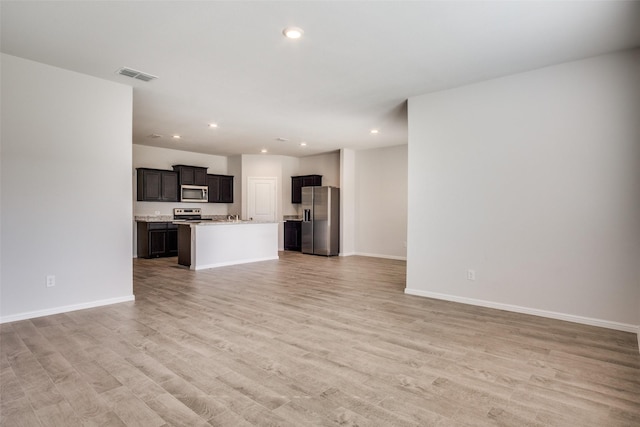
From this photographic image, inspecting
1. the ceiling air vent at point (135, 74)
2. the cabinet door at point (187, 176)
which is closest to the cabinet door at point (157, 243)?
the cabinet door at point (187, 176)

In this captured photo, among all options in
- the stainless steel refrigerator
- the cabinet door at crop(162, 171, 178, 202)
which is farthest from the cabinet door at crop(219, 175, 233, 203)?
the stainless steel refrigerator

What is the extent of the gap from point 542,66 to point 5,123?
5685 mm

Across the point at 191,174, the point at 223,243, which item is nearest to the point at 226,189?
the point at 191,174

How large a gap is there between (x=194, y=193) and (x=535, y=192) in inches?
311

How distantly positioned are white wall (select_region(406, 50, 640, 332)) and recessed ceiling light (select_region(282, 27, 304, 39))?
2.26 meters

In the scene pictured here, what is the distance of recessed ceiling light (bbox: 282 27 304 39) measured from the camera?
10.0 ft

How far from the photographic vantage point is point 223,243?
23.7ft

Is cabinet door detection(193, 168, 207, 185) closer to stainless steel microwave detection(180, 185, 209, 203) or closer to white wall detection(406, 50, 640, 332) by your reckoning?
stainless steel microwave detection(180, 185, 209, 203)

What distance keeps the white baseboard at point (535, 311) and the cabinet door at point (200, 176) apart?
6.60 m

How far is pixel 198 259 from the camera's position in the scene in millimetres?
6801

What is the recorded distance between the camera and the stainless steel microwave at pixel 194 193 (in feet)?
29.7

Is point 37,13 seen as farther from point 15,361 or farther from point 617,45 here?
point 617,45

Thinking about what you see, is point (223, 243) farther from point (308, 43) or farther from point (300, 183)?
point (308, 43)

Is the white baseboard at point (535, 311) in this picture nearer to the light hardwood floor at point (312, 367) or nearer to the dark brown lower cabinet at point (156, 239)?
Result: the light hardwood floor at point (312, 367)
